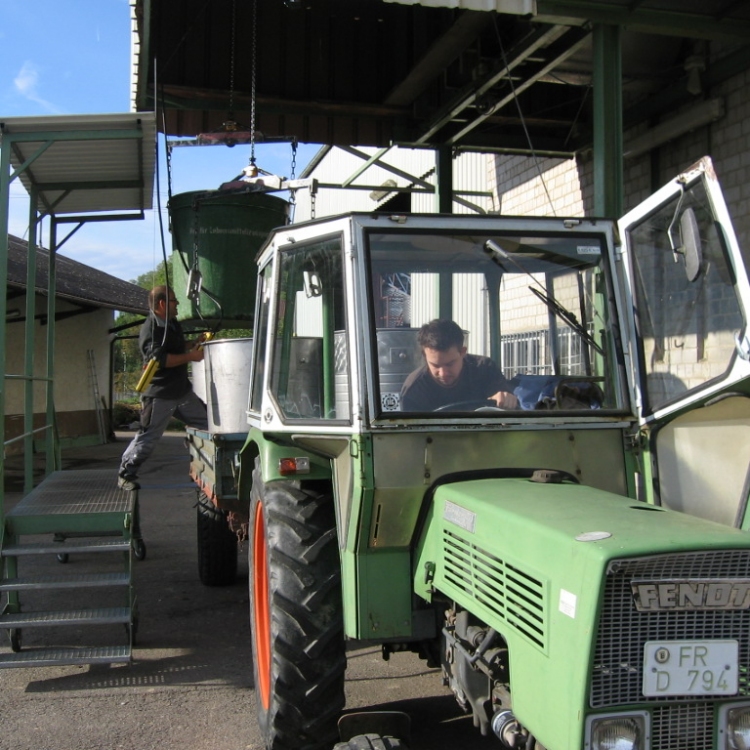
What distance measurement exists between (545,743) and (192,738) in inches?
88.3

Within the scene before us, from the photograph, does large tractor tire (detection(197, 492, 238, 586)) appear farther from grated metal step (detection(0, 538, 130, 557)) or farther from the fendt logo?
the fendt logo

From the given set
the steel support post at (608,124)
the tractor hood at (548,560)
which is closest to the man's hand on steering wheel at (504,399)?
the tractor hood at (548,560)

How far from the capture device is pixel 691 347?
3283 mm

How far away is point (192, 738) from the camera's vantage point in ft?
13.0

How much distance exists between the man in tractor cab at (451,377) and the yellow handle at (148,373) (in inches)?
126

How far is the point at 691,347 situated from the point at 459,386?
89cm

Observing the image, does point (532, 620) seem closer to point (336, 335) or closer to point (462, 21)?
point (336, 335)

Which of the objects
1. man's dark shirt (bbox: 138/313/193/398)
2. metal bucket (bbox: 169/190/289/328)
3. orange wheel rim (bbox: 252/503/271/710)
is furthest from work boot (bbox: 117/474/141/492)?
orange wheel rim (bbox: 252/503/271/710)

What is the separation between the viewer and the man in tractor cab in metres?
3.32

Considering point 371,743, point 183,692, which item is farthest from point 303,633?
point 183,692

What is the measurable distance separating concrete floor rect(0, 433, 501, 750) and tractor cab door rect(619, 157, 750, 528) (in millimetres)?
1540

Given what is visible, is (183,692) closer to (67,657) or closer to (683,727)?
(67,657)

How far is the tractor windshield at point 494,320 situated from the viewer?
336 centimetres

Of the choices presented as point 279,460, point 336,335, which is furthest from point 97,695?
point 336,335
